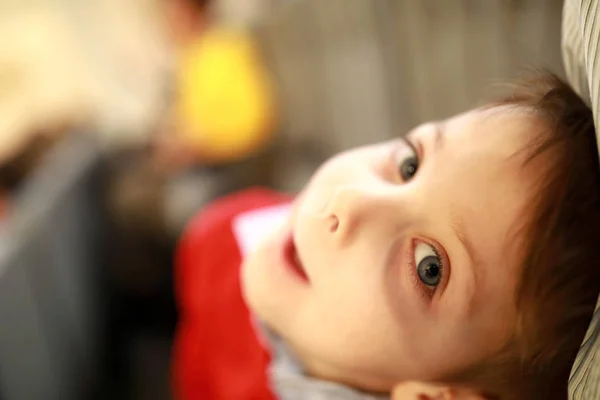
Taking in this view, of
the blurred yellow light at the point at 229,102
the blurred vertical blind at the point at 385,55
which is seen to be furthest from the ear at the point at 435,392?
the blurred yellow light at the point at 229,102

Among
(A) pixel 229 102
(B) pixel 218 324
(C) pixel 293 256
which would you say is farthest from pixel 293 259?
(A) pixel 229 102

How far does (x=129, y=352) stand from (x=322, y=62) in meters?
0.68

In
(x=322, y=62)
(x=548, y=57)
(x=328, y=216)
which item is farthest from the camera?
(x=322, y=62)

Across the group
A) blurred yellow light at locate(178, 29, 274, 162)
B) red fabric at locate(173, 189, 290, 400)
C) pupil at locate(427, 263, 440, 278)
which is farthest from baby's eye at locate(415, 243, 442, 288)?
blurred yellow light at locate(178, 29, 274, 162)

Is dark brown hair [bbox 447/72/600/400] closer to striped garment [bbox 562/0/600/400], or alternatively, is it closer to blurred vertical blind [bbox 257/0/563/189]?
striped garment [bbox 562/0/600/400]

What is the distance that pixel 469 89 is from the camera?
32.1 inches

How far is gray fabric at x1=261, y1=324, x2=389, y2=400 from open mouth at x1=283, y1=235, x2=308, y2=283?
70 mm

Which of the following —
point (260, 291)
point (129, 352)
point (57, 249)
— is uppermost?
point (260, 291)

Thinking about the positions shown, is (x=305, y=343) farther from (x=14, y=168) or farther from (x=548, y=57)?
(x=14, y=168)

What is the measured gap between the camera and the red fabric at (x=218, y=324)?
617mm

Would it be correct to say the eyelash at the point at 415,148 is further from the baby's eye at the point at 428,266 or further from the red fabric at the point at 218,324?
the red fabric at the point at 218,324

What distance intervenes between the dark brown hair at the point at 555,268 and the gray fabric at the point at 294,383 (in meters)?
0.09

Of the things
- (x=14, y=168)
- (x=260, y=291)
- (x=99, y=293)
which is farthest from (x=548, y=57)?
(x=14, y=168)

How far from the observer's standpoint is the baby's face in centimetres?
42
